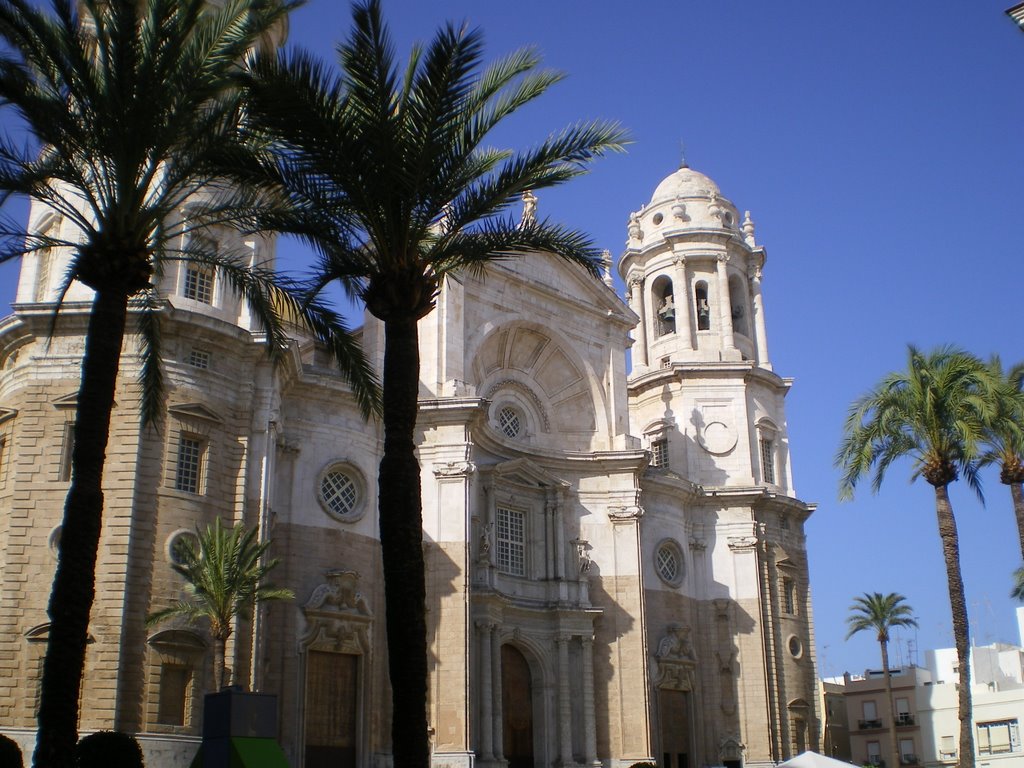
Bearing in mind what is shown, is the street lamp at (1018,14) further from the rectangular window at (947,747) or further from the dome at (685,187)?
the rectangular window at (947,747)

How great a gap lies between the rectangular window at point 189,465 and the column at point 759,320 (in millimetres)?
28299

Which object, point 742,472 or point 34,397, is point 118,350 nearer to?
point 34,397

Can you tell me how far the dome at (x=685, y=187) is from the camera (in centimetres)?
5297

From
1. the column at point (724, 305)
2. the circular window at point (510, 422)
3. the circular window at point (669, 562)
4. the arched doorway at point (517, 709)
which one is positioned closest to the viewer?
the arched doorway at point (517, 709)

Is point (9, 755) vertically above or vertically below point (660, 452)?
below

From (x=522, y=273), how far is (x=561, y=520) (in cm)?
902

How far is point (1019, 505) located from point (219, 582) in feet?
72.7

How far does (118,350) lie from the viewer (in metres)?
17.3

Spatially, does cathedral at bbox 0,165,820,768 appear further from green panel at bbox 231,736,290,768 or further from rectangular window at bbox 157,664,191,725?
green panel at bbox 231,736,290,768

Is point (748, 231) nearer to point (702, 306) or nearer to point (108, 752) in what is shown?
point (702, 306)

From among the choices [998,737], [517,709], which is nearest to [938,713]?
[998,737]

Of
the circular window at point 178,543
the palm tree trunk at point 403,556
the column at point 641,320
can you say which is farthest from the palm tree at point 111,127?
the column at point 641,320

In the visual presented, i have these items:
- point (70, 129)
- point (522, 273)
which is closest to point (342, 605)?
point (522, 273)

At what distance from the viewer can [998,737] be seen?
6153 cm
